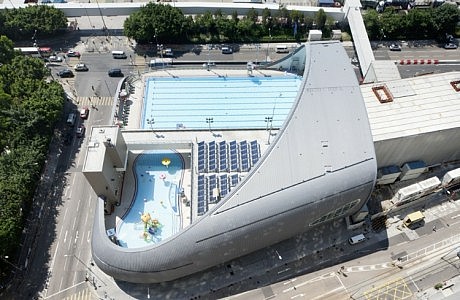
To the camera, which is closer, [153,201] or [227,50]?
[153,201]

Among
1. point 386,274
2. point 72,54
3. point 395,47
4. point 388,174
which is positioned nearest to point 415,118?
point 388,174

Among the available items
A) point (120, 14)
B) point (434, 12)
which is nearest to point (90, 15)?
point (120, 14)

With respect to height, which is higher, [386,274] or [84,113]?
[84,113]

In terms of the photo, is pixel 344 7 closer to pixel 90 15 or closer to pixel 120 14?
pixel 120 14

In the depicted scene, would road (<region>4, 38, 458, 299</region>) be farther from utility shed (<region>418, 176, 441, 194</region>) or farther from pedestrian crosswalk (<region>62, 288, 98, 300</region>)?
utility shed (<region>418, 176, 441, 194</region>)

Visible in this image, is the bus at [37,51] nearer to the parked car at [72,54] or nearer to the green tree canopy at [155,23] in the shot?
the parked car at [72,54]

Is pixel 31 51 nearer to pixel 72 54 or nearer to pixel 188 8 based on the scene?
pixel 72 54

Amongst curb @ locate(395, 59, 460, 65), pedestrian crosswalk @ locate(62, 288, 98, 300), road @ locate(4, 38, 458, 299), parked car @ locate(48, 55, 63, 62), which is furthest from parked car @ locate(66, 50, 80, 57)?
curb @ locate(395, 59, 460, 65)
